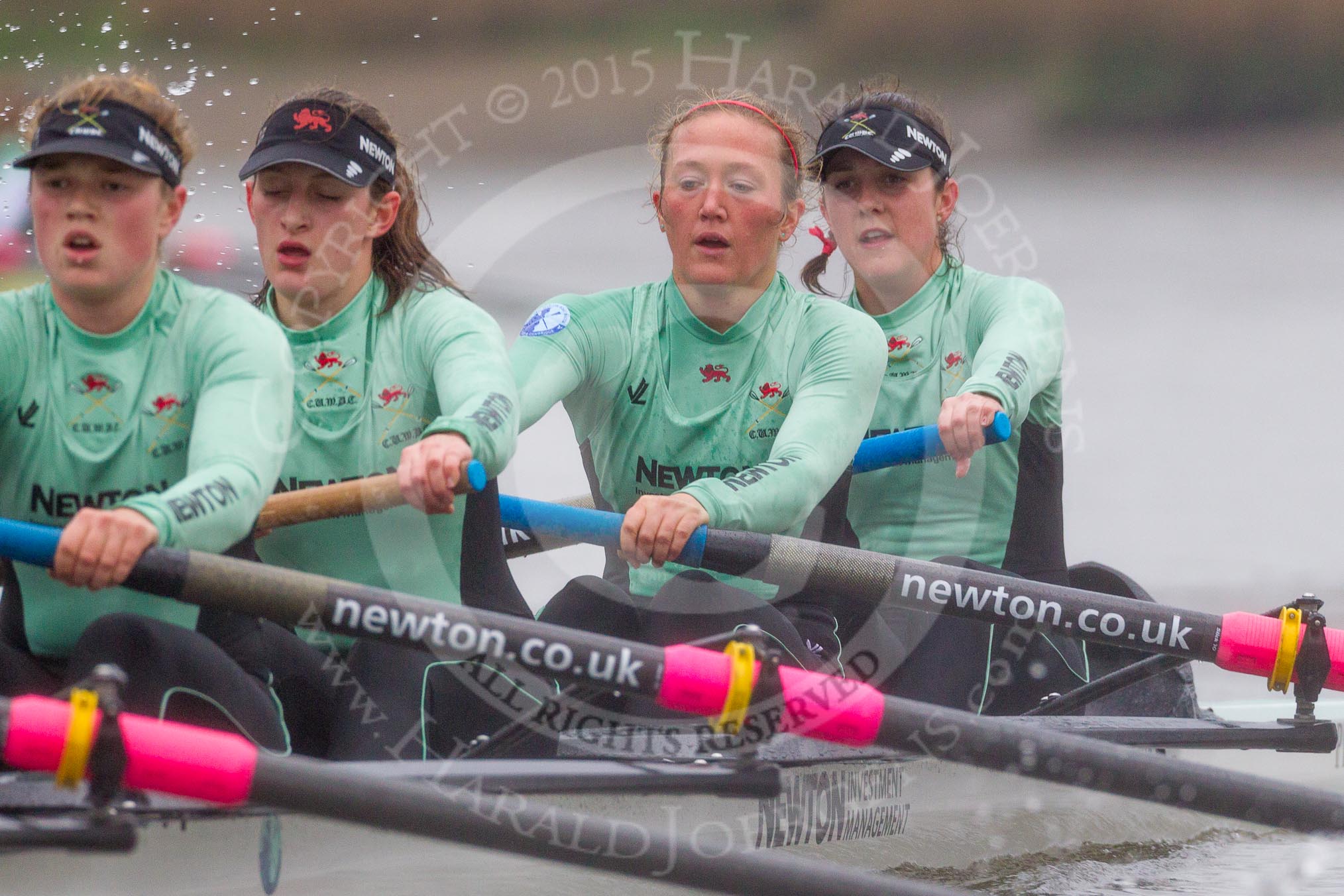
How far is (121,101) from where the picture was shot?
6.13 ft

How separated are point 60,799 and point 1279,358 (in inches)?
402

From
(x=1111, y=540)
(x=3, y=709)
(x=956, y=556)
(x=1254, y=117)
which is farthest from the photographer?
(x=1254, y=117)

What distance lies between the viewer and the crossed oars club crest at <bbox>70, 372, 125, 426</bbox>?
1.89 metres

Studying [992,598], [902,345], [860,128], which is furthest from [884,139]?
[992,598]

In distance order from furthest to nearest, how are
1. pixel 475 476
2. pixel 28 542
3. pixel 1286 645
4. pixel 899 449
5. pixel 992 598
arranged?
1. pixel 899 449
2. pixel 1286 645
3. pixel 992 598
4. pixel 475 476
5. pixel 28 542

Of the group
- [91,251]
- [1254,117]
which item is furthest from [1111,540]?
[1254,117]

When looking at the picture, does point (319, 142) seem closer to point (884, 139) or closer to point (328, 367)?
point (328, 367)

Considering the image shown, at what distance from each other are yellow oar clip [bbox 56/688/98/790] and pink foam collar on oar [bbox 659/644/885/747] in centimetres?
64

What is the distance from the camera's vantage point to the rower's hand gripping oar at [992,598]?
2.23 meters

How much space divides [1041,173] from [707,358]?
35.2 ft

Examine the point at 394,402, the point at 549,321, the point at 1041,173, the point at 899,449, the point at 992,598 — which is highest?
the point at 1041,173

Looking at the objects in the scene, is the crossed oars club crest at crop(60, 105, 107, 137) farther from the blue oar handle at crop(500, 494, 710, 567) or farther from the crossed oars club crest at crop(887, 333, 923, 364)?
the crossed oars club crest at crop(887, 333, 923, 364)

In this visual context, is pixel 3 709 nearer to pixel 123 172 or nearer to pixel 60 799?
pixel 60 799

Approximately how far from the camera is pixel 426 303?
7.54 feet
